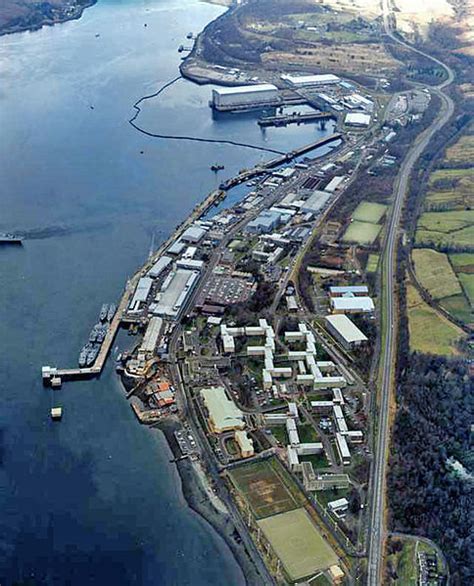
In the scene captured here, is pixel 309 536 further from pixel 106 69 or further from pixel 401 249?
pixel 106 69

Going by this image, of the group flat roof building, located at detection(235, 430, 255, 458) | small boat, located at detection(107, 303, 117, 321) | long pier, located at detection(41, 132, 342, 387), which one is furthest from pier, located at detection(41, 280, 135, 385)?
flat roof building, located at detection(235, 430, 255, 458)

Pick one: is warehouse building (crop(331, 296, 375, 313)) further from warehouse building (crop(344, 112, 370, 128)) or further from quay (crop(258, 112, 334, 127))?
quay (crop(258, 112, 334, 127))

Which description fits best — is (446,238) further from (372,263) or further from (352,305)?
(352,305)

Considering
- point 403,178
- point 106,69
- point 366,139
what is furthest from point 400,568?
point 106,69

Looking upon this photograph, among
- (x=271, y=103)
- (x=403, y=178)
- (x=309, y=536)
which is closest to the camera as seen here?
(x=309, y=536)

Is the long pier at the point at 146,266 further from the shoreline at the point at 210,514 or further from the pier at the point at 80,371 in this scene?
the shoreline at the point at 210,514

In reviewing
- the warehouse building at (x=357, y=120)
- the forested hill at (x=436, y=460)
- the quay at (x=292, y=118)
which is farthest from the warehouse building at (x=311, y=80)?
the forested hill at (x=436, y=460)
